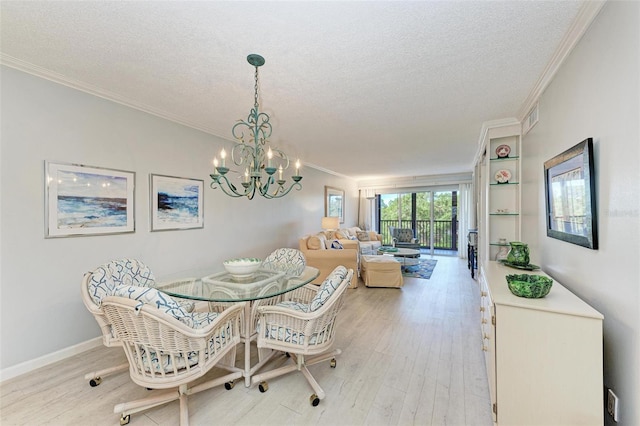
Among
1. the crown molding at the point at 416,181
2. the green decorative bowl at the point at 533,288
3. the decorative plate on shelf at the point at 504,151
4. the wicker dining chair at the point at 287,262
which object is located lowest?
the wicker dining chair at the point at 287,262

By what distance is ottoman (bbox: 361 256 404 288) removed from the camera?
4586mm

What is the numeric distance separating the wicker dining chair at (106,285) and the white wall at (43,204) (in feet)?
1.81

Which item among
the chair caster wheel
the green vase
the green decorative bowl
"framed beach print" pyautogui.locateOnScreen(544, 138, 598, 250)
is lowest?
the chair caster wheel

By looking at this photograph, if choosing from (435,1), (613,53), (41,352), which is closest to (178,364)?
(41,352)

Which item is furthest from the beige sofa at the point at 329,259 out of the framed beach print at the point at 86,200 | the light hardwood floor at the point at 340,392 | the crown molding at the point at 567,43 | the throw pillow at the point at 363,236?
the crown molding at the point at 567,43

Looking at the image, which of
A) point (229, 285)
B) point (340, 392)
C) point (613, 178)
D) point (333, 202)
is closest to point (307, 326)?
point (340, 392)

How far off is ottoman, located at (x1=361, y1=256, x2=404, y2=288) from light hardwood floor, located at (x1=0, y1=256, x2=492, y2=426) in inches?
65.7

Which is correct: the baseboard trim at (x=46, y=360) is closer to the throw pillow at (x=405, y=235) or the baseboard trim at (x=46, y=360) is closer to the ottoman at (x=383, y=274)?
the ottoman at (x=383, y=274)

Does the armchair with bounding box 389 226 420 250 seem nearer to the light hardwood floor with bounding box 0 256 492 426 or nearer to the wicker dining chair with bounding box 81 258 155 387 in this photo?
the light hardwood floor with bounding box 0 256 492 426

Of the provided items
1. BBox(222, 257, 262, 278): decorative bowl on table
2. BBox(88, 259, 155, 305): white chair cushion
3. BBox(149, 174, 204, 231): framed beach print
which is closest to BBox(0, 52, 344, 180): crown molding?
BBox(149, 174, 204, 231): framed beach print

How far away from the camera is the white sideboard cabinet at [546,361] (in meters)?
1.28

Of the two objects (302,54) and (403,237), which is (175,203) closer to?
(302,54)

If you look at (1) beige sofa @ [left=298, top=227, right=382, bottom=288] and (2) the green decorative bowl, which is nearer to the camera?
(2) the green decorative bowl

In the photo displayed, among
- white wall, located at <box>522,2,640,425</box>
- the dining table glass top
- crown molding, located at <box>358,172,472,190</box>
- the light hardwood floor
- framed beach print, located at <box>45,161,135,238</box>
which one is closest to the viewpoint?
white wall, located at <box>522,2,640,425</box>
